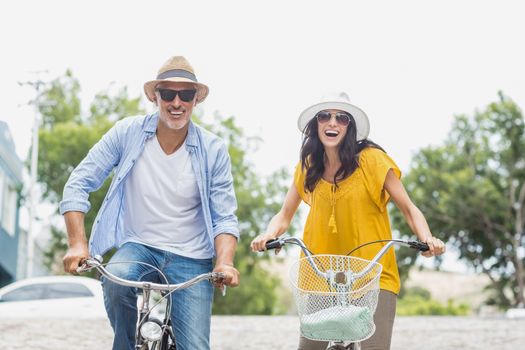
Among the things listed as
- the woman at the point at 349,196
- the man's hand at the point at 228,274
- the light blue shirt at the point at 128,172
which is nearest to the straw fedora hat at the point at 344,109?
the woman at the point at 349,196

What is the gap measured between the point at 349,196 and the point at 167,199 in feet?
3.09

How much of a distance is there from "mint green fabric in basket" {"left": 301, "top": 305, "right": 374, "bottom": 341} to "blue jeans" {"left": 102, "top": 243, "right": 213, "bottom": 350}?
63 centimetres

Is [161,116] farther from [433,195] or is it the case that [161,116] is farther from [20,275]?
[20,275]

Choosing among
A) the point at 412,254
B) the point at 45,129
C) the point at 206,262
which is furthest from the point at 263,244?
the point at 45,129

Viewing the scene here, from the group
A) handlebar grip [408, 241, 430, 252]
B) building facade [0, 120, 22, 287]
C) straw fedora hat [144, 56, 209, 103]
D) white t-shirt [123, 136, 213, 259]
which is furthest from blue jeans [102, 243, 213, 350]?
building facade [0, 120, 22, 287]

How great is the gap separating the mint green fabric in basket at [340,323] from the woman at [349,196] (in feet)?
2.30

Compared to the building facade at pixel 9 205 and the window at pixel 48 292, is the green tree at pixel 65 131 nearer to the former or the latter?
the building facade at pixel 9 205

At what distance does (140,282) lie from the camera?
403 cm

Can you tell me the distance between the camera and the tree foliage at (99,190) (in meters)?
37.5

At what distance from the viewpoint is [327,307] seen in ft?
13.0

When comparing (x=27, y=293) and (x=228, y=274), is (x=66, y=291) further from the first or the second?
(x=228, y=274)

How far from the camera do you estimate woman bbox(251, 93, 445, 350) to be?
15.5ft

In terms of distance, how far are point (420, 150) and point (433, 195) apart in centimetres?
228

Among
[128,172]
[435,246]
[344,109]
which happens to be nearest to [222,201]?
[128,172]
